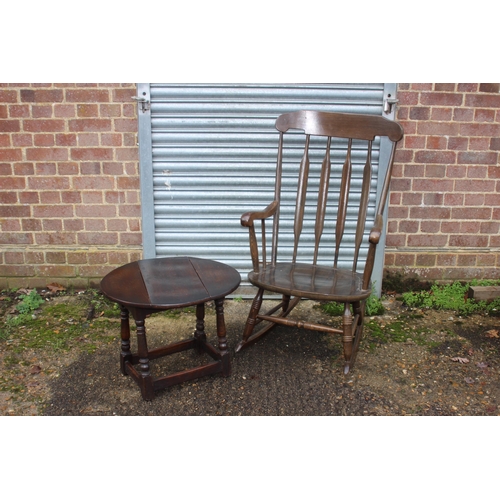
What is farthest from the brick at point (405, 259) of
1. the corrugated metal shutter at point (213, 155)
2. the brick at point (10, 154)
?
the brick at point (10, 154)

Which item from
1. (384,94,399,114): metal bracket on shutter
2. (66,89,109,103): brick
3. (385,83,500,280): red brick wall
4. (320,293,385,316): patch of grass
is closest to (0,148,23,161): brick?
(66,89,109,103): brick

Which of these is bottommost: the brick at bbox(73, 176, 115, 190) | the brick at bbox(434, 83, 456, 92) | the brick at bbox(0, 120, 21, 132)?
the brick at bbox(73, 176, 115, 190)

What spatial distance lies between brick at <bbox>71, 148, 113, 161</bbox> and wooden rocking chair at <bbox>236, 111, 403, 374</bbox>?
1273mm

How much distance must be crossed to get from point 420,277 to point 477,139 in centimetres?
111

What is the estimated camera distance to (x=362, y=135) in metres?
2.98

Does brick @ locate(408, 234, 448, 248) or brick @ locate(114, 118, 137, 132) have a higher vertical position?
brick @ locate(114, 118, 137, 132)

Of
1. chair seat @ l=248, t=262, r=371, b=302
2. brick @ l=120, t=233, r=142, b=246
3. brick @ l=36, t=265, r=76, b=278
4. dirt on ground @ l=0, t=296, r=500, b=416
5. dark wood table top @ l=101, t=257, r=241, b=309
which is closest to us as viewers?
dark wood table top @ l=101, t=257, r=241, b=309

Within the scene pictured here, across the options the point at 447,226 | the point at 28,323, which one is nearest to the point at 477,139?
the point at 447,226

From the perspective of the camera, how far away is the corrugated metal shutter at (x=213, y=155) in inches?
137

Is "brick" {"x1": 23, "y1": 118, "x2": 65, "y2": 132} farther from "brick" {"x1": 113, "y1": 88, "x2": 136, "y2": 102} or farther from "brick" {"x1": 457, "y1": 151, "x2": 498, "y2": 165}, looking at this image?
"brick" {"x1": 457, "y1": 151, "x2": 498, "y2": 165}

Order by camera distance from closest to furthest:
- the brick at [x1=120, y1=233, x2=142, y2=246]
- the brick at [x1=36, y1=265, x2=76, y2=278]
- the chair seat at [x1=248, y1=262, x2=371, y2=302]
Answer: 1. the chair seat at [x1=248, y1=262, x2=371, y2=302]
2. the brick at [x1=120, y1=233, x2=142, y2=246]
3. the brick at [x1=36, y1=265, x2=76, y2=278]

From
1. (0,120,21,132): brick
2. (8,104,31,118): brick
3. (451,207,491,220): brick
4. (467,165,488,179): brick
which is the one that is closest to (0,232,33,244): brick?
(0,120,21,132): brick

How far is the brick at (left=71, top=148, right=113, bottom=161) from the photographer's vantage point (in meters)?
3.61

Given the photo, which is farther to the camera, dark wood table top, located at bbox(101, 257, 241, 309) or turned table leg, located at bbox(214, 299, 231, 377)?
turned table leg, located at bbox(214, 299, 231, 377)
